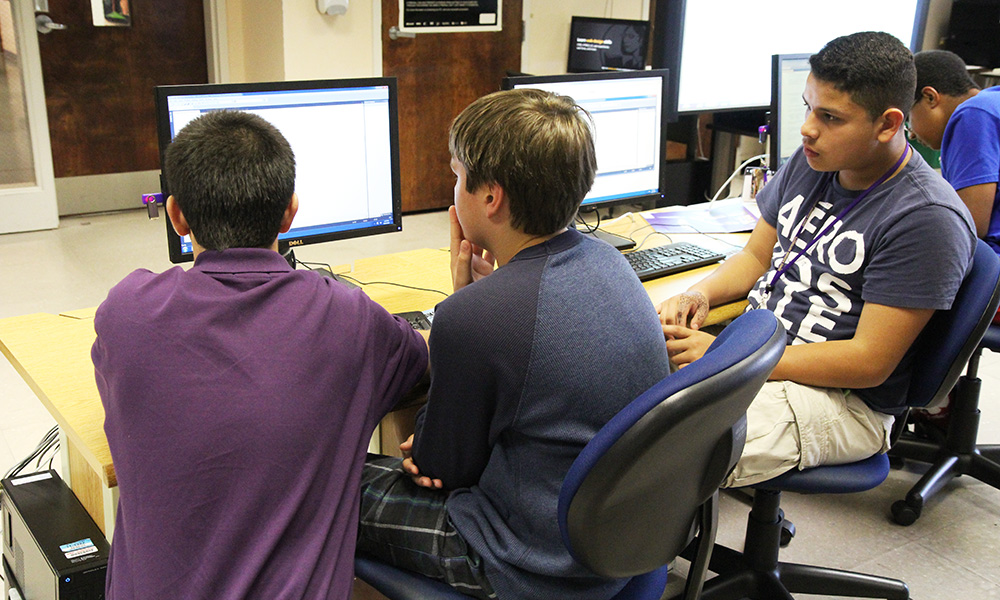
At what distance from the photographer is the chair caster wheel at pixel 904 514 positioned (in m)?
2.31

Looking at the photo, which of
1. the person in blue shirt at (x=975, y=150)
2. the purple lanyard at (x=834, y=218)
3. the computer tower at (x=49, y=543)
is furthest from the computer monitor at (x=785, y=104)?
the computer tower at (x=49, y=543)

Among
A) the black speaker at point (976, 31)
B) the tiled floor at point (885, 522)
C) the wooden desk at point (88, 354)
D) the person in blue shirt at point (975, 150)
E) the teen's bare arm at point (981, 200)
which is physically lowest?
the tiled floor at point (885, 522)

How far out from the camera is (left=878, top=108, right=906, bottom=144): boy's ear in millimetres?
1638

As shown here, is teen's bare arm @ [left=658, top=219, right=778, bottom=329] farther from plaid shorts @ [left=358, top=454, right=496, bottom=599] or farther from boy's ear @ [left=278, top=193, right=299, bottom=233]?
boy's ear @ [left=278, top=193, right=299, bottom=233]

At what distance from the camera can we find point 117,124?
15.5 feet

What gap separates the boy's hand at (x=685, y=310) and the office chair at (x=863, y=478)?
14.7 inches

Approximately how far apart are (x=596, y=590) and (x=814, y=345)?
2.37 feet

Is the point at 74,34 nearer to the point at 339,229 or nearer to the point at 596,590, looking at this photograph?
the point at 339,229

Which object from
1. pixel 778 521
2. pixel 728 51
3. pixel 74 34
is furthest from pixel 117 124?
pixel 778 521

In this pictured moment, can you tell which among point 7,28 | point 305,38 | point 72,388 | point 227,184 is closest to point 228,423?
point 227,184

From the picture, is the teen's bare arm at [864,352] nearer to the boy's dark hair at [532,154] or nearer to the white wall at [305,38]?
the boy's dark hair at [532,154]

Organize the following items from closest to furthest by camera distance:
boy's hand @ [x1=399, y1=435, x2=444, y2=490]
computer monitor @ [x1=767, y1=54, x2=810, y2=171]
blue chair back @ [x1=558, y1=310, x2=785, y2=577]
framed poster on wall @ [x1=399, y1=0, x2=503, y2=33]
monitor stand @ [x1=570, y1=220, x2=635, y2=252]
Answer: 1. blue chair back @ [x1=558, y1=310, x2=785, y2=577]
2. boy's hand @ [x1=399, y1=435, x2=444, y2=490]
3. monitor stand @ [x1=570, y1=220, x2=635, y2=252]
4. computer monitor @ [x1=767, y1=54, x2=810, y2=171]
5. framed poster on wall @ [x1=399, y1=0, x2=503, y2=33]

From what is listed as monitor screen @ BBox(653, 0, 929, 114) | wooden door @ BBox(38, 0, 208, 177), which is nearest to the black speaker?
monitor screen @ BBox(653, 0, 929, 114)

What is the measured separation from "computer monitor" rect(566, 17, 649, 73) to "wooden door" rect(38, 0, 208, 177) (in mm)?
2098
